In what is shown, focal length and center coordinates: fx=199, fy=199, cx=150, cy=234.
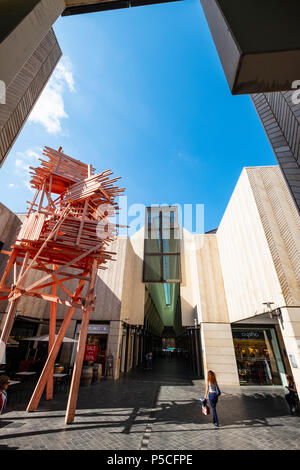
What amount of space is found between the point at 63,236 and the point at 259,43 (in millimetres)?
7718

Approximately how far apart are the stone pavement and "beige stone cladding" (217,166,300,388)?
283 cm

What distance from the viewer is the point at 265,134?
3.72m

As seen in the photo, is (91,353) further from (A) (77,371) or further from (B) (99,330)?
(A) (77,371)

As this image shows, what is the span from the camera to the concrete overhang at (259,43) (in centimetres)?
140

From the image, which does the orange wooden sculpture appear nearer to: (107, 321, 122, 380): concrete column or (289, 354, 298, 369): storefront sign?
(107, 321, 122, 380): concrete column

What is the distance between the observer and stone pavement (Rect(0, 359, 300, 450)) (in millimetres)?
5234

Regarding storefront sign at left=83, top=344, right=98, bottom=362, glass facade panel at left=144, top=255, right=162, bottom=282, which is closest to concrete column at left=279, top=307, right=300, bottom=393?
storefront sign at left=83, top=344, right=98, bottom=362

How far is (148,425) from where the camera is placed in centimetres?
644

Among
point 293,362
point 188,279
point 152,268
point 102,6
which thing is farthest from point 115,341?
point 102,6

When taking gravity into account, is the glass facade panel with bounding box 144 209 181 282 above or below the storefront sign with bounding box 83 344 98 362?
above

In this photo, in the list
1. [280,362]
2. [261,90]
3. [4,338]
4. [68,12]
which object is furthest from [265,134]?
[280,362]

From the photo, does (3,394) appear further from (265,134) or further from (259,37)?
(265,134)

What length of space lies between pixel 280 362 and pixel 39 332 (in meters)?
19.4

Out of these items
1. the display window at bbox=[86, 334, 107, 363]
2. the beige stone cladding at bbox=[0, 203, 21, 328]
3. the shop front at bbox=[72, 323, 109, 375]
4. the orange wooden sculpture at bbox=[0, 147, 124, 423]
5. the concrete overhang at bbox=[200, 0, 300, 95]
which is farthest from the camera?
the display window at bbox=[86, 334, 107, 363]
